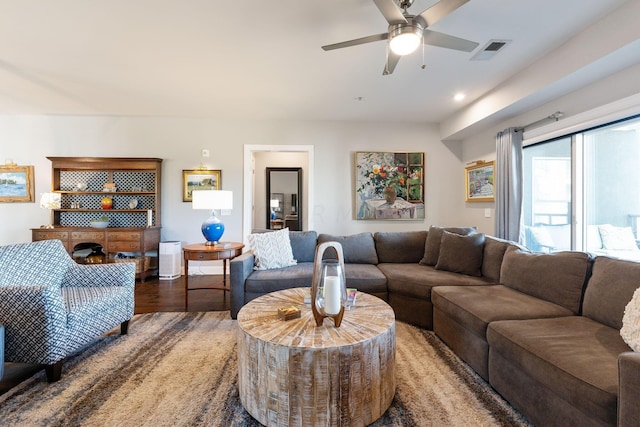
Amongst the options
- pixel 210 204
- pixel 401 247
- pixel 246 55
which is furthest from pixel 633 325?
pixel 210 204

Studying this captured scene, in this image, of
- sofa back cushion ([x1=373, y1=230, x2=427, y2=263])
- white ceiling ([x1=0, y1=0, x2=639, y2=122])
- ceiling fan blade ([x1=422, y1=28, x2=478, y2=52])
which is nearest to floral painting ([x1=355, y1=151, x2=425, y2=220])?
white ceiling ([x1=0, y1=0, x2=639, y2=122])

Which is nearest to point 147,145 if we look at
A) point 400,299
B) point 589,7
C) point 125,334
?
point 125,334

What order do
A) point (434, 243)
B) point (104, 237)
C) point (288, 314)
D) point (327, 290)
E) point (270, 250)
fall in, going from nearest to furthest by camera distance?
point (327, 290)
point (288, 314)
point (270, 250)
point (434, 243)
point (104, 237)

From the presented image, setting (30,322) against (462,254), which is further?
(462,254)

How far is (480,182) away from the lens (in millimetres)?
4285

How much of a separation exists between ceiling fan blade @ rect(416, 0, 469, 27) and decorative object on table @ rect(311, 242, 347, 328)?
4.92 ft

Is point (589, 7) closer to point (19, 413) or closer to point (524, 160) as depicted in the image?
point (524, 160)

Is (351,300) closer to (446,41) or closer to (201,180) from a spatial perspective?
(446,41)

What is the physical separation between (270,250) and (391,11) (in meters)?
2.41

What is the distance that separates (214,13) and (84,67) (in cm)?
184

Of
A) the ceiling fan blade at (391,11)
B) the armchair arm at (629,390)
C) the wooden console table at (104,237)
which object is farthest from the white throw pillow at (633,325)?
the wooden console table at (104,237)

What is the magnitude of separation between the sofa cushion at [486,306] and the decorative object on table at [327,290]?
0.99 meters

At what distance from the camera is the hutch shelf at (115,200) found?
4.23 m

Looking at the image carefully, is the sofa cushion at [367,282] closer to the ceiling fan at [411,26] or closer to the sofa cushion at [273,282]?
the sofa cushion at [273,282]
